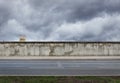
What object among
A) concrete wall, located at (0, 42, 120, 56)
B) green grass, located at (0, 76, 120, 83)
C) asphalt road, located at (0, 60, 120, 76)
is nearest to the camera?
green grass, located at (0, 76, 120, 83)

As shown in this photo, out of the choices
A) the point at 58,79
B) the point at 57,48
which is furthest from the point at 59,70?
the point at 57,48

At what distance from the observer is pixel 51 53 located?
4228cm

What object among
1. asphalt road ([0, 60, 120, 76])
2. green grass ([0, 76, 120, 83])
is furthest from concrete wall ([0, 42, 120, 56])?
green grass ([0, 76, 120, 83])

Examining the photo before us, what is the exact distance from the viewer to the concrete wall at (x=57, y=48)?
42.1 metres

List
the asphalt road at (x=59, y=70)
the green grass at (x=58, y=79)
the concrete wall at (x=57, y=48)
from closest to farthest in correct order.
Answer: the green grass at (x=58, y=79), the asphalt road at (x=59, y=70), the concrete wall at (x=57, y=48)

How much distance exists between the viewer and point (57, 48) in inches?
1662

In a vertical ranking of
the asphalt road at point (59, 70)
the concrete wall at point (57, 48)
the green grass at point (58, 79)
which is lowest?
the concrete wall at point (57, 48)

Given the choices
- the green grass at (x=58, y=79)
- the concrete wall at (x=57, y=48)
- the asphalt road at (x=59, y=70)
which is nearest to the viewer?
the green grass at (x=58, y=79)

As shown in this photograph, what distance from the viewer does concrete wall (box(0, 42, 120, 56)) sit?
42106 millimetres

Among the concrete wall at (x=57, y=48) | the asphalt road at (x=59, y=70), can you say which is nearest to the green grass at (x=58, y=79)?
the asphalt road at (x=59, y=70)

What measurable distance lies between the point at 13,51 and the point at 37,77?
94.3 ft

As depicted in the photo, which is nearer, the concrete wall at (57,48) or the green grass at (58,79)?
the green grass at (58,79)

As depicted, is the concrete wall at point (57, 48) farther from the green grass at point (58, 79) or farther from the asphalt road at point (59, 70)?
the green grass at point (58, 79)

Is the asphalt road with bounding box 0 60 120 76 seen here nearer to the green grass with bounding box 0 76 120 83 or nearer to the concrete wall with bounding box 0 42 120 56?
the green grass with bounding box 0 76 120 83
